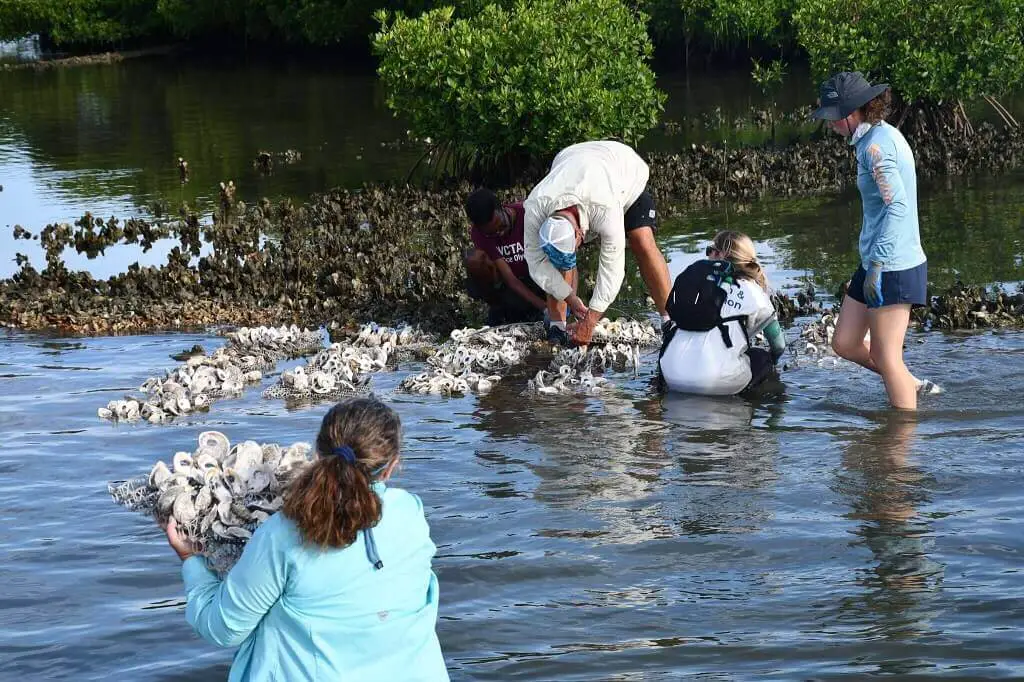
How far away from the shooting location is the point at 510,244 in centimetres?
1089

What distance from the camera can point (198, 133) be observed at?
29.1m

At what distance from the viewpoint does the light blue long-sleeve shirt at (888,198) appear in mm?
7480

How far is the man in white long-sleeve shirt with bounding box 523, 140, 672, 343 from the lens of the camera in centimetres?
956

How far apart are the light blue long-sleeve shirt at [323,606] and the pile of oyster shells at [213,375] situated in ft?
17.8

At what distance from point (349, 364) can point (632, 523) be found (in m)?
4.09

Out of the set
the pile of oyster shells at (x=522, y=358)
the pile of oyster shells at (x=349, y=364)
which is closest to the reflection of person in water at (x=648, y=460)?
the pile of oyster shells at (x=522, y=358)

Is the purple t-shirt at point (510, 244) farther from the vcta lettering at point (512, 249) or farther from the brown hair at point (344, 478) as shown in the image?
the brown hair at point (344, 478)

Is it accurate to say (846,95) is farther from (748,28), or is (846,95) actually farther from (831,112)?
(748,28)

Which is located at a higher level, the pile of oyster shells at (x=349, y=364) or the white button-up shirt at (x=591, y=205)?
the white button-up shirt at (x=591, y=205)

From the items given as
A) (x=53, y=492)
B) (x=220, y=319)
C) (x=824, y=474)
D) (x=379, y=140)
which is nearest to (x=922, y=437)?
(x=824, y=474)

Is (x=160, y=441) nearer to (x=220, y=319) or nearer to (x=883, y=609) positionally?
(x=220, y=319)

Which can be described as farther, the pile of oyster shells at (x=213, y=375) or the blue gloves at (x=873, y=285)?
the pile of oyster shells at (x=213, y=375)

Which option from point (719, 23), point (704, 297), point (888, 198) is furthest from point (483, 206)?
point (719, 23)

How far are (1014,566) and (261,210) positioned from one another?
43.1 feet
